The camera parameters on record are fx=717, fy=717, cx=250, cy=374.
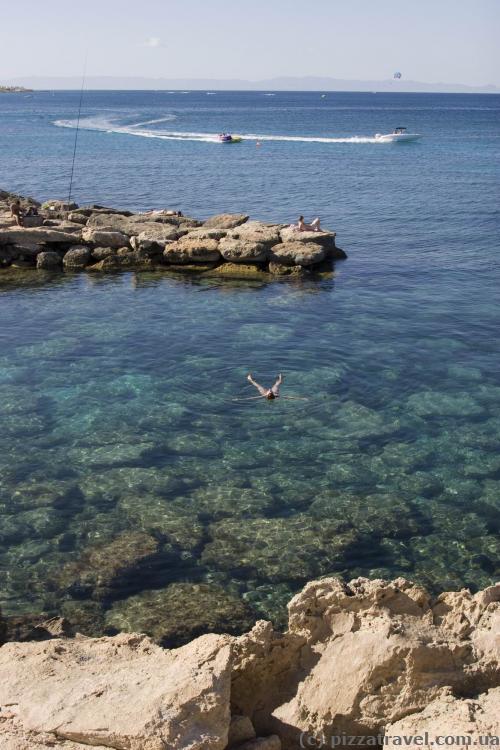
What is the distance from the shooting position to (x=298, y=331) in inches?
1126

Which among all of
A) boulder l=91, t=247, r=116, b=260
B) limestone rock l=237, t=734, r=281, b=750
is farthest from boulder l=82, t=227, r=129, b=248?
limestone rock l=237, t=734, r=281, b=750

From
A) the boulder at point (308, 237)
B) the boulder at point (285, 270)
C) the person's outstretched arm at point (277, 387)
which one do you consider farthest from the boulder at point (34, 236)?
the person's outstretched arm at point (277, 387)

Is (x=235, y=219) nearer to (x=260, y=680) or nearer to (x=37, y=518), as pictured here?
(x=37, y=518)

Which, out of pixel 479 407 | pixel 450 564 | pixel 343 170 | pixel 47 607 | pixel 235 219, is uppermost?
pixel 343 170

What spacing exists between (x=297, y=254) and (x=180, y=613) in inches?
975

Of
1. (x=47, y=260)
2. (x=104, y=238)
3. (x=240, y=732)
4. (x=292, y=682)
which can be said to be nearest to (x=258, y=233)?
(x=104, y=238)

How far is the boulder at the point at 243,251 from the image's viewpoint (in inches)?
1405

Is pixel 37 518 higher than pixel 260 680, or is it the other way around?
pixel 260 680

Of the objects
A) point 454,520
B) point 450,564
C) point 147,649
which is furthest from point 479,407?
point 147,649

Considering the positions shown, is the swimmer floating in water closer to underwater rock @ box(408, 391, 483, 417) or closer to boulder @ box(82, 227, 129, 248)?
underwater rock @ box(408, 391, 483, 417)

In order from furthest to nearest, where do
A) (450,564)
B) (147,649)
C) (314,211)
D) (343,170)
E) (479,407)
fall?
(343,170)
(314,211)
(479,407)
(450,564)
(147,649)

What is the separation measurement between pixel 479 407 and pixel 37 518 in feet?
43.1

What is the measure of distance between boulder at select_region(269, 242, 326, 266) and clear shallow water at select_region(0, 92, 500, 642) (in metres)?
1.61

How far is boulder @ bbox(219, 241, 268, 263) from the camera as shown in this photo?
3569 cm
